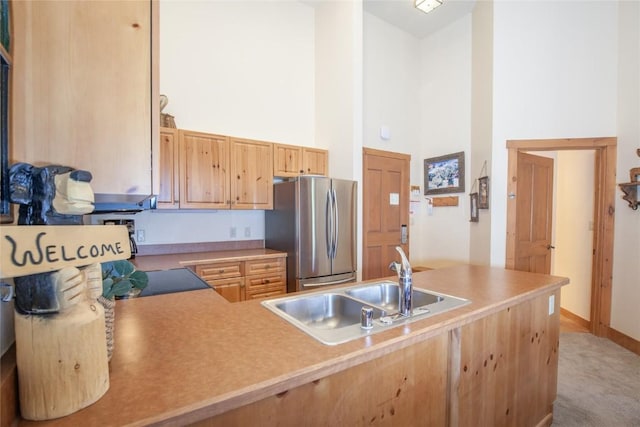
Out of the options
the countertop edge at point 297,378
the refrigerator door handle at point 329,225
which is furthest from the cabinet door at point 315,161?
the countertop edge at point 297,378

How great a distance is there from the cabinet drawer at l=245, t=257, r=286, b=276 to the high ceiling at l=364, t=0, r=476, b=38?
135 inches

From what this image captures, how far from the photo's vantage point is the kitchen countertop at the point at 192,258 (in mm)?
2451

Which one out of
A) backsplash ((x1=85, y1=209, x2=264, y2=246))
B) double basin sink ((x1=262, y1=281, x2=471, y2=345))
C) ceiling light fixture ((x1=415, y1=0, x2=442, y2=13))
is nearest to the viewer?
double basin sink ((x1=262, y1=281, x2=471, y2=345))

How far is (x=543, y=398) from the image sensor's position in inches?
70.5

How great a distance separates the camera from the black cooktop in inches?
61.8

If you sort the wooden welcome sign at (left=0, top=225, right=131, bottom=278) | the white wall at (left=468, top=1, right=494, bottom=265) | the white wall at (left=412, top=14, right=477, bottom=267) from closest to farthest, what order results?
the wooden welcome sign at (left=0, top=225, right=131, bottom=278)
the white wall at (left=468, top=1, right=494, bottom=265)
the white wall at (left=412, top=14, right=477, bottom=267)

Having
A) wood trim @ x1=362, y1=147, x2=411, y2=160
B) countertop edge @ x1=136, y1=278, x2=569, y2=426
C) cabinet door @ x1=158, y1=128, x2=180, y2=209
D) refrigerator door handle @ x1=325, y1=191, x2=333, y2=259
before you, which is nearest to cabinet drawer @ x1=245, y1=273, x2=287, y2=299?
refrigerator door handle @ x1=325, y1=191, x2=333, y2=259

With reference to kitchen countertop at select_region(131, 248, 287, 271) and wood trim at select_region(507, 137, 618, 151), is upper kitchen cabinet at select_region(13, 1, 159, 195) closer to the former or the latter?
kitchen countertop at select_region(131, 248, 287, 271)

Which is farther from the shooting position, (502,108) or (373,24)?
(373,24)

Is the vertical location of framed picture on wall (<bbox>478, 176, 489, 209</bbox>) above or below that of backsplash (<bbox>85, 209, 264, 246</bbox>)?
above

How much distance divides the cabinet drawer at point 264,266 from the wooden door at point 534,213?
2.65m

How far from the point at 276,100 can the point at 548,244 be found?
12.7 feet

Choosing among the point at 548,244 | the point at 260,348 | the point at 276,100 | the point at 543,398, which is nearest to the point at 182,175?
the point at 276,100

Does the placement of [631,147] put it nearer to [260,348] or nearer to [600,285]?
[600,285]
